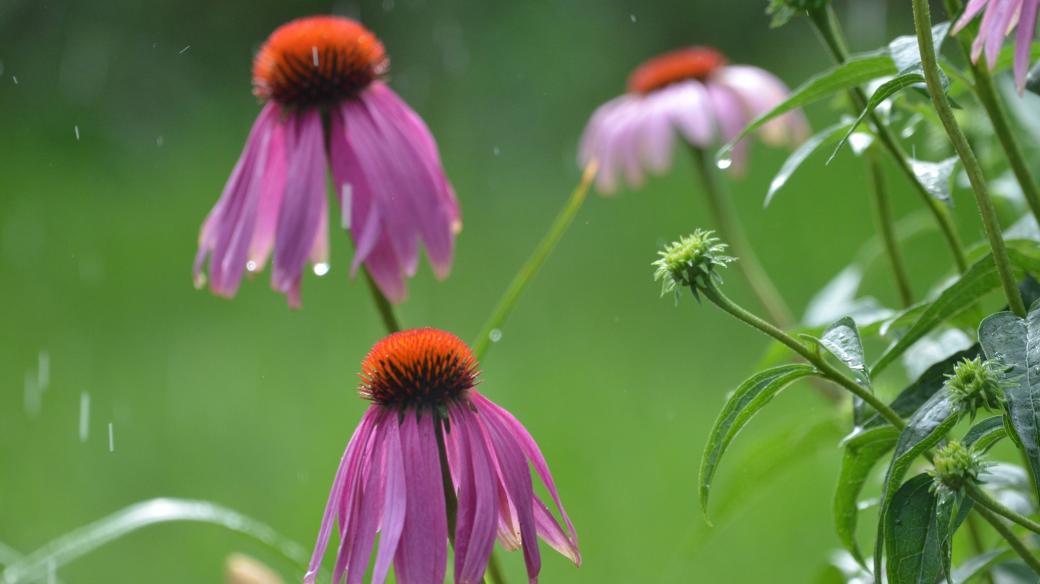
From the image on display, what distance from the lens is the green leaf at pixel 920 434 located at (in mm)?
433

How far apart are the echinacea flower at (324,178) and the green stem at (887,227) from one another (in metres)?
0.23

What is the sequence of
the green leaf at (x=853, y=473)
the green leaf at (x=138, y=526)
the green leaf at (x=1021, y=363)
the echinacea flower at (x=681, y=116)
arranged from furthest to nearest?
the echinacea flower at (x=681, y=116) < the green leaf at (x=138, y=526) < the green leaf at (x=853, y=473) < the green leaf at (x=1021, y=363)

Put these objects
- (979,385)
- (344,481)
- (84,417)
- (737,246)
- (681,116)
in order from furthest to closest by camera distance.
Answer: (84,417), (681,116), (737,246), (344,481), (979,385)

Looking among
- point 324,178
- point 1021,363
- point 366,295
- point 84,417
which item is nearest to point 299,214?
point 324,178

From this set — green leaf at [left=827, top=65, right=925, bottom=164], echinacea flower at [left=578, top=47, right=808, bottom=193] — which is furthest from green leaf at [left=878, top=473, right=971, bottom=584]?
echinacea flower at [left=578, top=47, right=808, bottom=193]

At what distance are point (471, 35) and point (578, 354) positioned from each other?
1342mm

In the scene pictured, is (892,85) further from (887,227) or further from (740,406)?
(887,227)

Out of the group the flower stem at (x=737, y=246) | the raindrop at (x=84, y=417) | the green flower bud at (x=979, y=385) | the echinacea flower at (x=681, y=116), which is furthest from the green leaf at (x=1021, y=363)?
the raindrop at (x=84, y=417)

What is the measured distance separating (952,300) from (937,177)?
64 millimetres

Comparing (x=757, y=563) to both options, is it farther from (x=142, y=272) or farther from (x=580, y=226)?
(x=142, y=272)

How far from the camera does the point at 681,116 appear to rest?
119 centimetres

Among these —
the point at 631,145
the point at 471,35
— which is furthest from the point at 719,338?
the point at 471,35

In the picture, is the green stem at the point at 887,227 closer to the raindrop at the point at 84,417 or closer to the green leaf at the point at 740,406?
the green leaf at the point at 740,406

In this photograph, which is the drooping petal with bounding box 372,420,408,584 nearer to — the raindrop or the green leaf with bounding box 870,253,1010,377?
the green leaf with bounding box 870,253,1010,377
